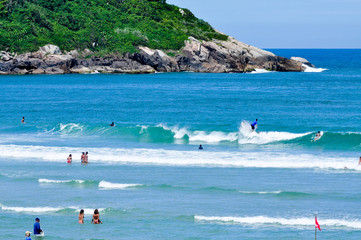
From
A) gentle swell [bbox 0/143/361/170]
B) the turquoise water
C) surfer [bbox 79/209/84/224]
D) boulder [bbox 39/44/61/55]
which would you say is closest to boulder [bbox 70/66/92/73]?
boulder [bbox 39/44/61/55]

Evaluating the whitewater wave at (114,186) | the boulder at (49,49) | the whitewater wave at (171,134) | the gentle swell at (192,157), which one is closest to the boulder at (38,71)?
the boulder at (49,49)

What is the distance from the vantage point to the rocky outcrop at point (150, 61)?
410 ft

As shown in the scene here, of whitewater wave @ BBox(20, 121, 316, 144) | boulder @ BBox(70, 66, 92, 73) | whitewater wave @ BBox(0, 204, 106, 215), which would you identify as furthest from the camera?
boulder @ BBox(70, 66, 92, 73)

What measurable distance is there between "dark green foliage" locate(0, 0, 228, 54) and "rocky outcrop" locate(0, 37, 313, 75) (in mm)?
2779

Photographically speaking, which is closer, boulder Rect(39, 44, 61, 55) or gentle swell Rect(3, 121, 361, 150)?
gentle swell Rect(3, 121, 361, 150)

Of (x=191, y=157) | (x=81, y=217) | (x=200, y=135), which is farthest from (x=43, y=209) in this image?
(x=200, y=135)

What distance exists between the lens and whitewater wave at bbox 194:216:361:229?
1051 inches

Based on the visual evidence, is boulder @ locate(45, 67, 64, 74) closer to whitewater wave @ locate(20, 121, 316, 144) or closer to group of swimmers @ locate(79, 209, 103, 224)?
whitewater wave @ locate(20, 121, 316, 144)

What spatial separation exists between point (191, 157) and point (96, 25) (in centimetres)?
10744

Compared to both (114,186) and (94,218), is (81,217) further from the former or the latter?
(114,186)

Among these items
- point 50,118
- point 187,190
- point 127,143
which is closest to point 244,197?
point 187,190

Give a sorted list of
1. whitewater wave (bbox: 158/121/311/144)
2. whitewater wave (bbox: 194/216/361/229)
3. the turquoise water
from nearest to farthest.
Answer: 1. whitewater wave (bbox: 194/216/361/229)
2. the turquoise water
3. whitewater wave (bbox: 158/121/311/144)

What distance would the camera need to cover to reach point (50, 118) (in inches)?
2485

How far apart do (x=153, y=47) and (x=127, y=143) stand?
88.6 m
